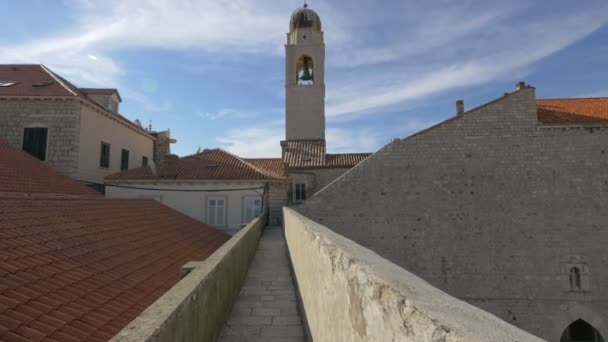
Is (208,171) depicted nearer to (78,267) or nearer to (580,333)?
(78,267)

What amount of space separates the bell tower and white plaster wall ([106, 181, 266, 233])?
9.85 m

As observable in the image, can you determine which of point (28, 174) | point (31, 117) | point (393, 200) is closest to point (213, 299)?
point (28, 174)

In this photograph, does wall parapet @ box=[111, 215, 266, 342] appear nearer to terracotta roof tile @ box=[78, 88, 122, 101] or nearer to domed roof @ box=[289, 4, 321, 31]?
→ terracotta roof tile @ box=[78, 88, 122, 101]

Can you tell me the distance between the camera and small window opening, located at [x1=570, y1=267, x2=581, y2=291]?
1448 centimetres

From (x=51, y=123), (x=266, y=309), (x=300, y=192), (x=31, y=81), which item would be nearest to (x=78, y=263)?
(x=266, y=309)

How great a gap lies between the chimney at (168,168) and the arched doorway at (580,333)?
1909 centimetres

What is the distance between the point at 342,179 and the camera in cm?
1570

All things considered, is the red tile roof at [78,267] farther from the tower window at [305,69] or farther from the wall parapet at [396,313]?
the tower window at [305,69]

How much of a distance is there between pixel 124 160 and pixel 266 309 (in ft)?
62.3

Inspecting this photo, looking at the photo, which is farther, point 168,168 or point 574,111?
point 168,168

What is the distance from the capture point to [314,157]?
23828mm

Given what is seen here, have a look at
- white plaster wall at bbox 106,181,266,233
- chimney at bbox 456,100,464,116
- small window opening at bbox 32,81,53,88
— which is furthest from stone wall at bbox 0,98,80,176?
chimney at bbox 456,100,464,116

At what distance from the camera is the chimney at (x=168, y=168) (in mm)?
18562

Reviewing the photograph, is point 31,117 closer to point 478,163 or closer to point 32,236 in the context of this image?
point 32,236
